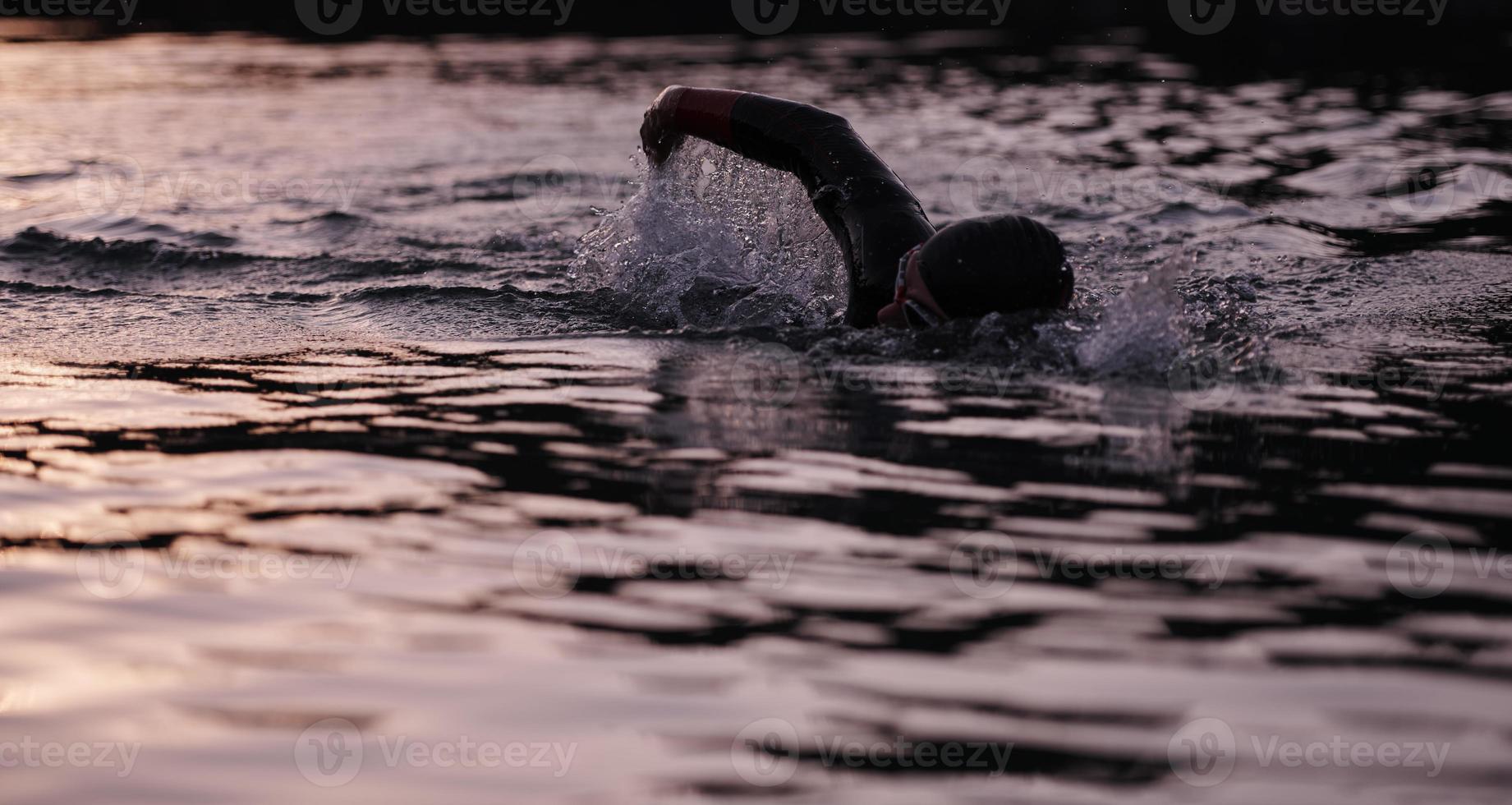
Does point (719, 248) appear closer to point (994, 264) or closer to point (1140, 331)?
point (994, 264)

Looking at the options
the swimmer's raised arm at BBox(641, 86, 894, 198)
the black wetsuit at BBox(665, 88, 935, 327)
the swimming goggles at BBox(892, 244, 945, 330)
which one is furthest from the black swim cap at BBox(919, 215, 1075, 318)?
the swimmer's raised arm at BBox(641, 86, 894, 198)

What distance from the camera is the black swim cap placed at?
269 inches

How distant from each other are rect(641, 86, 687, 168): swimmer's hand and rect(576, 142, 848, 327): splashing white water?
0.37ft

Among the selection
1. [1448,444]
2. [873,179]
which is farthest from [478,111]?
[1448,444]

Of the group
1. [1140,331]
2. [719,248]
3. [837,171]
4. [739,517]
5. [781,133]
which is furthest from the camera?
[719,248]

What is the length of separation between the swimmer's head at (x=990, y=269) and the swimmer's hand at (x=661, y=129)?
2425mm

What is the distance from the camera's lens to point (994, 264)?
684 centimetres

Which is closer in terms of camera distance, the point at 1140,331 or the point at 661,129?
the point at 1140,331

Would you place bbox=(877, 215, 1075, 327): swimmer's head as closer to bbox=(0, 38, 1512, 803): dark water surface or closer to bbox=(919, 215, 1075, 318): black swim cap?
bbox=(919, 215, 1075, 318): black swim cap

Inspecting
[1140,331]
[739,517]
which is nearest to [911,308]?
[1140,331]

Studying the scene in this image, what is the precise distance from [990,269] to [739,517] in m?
2.34

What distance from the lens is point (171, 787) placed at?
3.38 metres

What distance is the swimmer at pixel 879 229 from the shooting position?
22.5 ft

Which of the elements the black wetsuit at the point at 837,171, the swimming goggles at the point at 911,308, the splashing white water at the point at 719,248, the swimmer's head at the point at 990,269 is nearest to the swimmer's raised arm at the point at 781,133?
the black wetsuit at the point at 837,171
